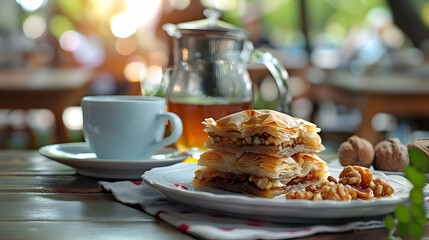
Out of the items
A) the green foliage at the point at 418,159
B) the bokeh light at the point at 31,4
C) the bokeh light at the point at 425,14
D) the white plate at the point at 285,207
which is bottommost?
the white plate at the point at 285,207

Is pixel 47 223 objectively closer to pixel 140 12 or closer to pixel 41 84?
pixel 41 84

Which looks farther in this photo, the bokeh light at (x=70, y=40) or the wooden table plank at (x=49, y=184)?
the bokeh light at (x=70, y=40)

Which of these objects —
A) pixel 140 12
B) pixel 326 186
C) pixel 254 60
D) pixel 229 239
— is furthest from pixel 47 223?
pixel 140 12

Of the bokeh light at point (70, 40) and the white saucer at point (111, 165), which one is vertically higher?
the bokeh light at point (70, 40)

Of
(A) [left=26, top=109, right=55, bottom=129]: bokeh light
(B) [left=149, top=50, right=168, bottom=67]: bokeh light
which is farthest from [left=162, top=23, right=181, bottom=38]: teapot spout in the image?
(A) [left=26, top=109, right=55, bottom=129]: bokeh light

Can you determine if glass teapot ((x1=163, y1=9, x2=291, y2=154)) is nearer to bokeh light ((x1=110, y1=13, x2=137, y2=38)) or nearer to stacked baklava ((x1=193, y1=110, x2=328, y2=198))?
stacked baklava ((x1=193, y1=110, x2=328, y2=198))

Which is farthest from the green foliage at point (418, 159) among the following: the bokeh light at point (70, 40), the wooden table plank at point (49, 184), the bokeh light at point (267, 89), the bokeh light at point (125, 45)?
the bokeh light at point (70, 40)

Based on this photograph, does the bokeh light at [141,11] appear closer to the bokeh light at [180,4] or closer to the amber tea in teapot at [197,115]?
the bokeh light at [180,4]
